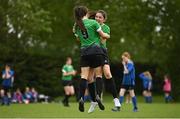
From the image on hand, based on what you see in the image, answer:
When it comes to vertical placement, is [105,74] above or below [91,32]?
below

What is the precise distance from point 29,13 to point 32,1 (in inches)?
119

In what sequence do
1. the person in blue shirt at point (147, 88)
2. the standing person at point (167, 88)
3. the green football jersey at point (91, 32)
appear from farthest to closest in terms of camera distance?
the standing person at point (167, 88) → the person in blue shirt at point (147, 88) → the green football jersey at point (91, 32)

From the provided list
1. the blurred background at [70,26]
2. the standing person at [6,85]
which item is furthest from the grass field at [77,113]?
the blurred background at [70,26]

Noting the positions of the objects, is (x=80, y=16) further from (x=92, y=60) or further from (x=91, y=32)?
(x=92, y=60)

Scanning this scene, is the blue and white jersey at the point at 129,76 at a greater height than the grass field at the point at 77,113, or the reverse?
the blue and white jersey at the point at 129,76

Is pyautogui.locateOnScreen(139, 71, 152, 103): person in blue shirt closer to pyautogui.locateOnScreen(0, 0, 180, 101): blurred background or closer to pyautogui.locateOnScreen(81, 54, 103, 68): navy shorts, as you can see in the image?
pyautogui.locateOnScreen(0, 0, 180, 101): blurred background

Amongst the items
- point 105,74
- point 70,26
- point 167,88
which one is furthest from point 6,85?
point 70,26

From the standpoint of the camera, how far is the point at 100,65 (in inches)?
548

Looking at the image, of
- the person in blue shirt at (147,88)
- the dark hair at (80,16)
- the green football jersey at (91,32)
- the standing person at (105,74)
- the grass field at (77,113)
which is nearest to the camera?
the dark hair at (80,16)

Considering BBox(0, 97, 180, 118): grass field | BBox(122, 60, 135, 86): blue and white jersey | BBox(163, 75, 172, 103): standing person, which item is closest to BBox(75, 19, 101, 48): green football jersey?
BBox(0, 97, 180, 118): grass field

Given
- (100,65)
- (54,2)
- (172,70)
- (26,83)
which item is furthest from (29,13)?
(100,65)

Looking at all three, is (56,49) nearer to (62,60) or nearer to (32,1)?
(62,60)

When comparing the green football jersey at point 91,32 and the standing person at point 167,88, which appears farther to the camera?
the standing person at point 167,88

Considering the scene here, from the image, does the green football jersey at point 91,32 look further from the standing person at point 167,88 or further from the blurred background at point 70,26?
the standing person at point 167,88
